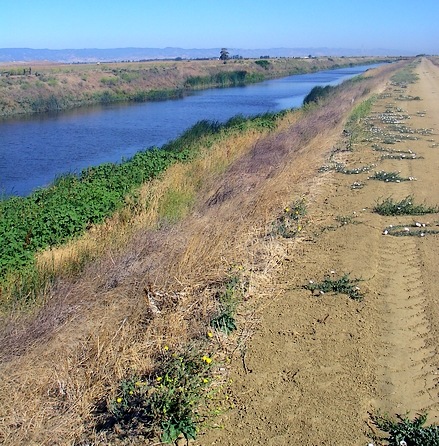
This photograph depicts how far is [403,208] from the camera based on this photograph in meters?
9.84

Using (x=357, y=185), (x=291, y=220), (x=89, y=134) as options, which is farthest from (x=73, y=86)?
(x=291, y=220)

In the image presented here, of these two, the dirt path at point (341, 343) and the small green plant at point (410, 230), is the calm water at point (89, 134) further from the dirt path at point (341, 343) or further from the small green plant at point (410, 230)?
the small green plant at point (410, 230)

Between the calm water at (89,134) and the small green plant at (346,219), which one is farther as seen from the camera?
the calm water at (89,134)

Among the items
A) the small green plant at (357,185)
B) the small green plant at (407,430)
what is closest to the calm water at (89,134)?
the small green plant at (357,185)

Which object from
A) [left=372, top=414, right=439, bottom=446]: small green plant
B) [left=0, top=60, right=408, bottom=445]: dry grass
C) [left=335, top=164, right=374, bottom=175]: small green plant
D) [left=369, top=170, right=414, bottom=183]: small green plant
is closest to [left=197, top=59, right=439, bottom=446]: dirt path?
[left=372, top=414, right=439, bottom=446]: small green plant

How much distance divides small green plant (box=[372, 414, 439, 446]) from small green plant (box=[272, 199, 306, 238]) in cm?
444

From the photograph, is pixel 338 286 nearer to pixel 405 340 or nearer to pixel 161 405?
pixel 405 340

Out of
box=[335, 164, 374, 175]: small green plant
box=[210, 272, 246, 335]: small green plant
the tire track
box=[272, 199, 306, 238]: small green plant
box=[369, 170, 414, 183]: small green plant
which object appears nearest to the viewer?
the tire track

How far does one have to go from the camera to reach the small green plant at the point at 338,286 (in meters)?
6.77

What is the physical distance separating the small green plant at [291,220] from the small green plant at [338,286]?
5.86 feet

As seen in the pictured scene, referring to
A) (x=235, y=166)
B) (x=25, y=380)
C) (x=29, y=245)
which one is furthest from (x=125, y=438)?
(x=235, y=166)

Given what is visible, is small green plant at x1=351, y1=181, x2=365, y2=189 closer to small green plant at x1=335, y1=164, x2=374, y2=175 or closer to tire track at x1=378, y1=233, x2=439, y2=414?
small green plant at x1=335, y1=164, x2=374, y2=175

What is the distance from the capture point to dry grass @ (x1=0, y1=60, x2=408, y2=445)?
452cm

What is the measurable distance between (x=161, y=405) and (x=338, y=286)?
3270mm
